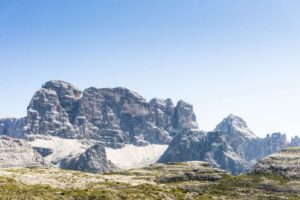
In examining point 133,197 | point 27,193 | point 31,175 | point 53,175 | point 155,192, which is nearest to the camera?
point 27,193

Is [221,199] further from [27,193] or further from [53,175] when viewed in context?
[27,193]

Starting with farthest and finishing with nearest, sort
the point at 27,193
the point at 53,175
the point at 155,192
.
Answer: the point at 53,175 < the point at 155,192 < the point at 27,193

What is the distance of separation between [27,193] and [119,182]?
6021 centimetres

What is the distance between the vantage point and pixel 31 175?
588 ft

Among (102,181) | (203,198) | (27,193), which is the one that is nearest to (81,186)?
(102,181)

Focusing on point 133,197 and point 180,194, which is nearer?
point 133,197

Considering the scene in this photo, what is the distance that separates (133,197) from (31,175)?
154 feet

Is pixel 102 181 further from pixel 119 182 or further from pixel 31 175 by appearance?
pixel 31 175

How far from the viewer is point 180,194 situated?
179 meters

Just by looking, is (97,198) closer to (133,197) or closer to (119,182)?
(133,197)

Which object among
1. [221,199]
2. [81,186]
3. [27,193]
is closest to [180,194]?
[221,199]

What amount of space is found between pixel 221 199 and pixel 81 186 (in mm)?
61062

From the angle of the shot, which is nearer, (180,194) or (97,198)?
(97,198)

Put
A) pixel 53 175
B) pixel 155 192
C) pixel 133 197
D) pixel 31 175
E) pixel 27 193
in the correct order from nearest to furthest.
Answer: pixel 27 193 < pixel 133 197 < pixel 155 192 < pixel 31 175 < pixel 53 175
